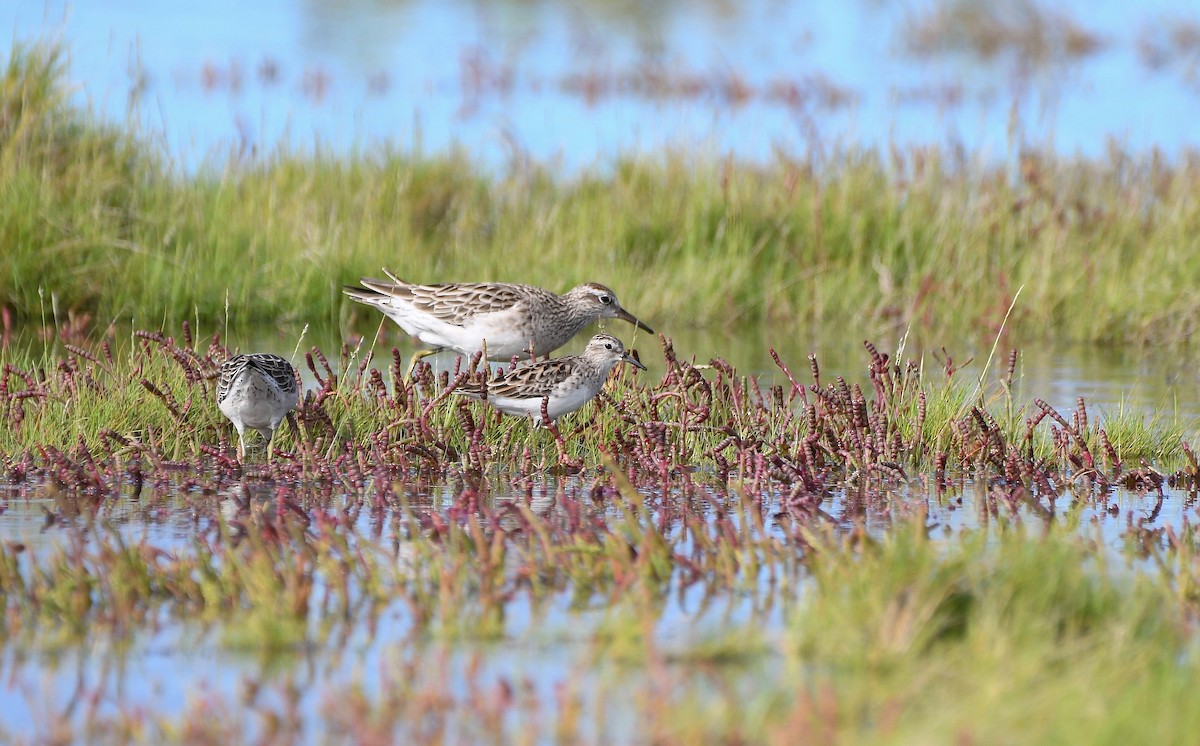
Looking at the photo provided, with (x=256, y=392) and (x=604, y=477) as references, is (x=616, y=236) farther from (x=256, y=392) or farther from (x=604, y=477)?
(x=256, y=392)

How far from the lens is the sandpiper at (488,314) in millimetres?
10672

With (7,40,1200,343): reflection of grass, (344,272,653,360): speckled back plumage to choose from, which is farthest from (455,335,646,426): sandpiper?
(7,40,1200,343): reflection of grass

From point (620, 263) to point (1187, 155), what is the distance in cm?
694

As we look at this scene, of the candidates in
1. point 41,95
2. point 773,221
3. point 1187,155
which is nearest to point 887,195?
point 773,221

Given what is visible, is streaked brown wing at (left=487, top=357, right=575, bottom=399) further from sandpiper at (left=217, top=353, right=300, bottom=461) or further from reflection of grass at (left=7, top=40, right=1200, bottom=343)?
reflection of grass at (left=7, top=40, right=1200, bottom=343)

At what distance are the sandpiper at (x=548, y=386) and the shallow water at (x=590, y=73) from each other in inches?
298

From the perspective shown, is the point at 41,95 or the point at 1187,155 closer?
the point at 41,95

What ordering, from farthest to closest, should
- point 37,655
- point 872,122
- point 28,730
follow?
point 872,122 < point 37,655 < point 28,730

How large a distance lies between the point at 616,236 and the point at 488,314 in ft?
15.9

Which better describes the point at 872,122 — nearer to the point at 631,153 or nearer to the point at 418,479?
the point at 631,153

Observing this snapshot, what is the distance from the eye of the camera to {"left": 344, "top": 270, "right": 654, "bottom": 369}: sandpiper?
1067 cm

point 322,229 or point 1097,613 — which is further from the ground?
point 1097,613

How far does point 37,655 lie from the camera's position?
18.8 ft

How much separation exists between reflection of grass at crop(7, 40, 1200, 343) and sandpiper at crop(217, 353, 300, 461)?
462cm
